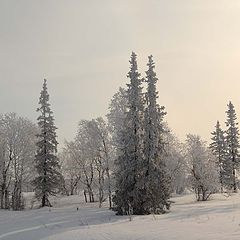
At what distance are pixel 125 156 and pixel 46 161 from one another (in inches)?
774

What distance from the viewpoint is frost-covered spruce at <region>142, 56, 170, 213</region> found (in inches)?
1510

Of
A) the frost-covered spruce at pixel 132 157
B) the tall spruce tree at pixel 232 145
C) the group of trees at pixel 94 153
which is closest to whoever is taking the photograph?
the frost-covered spruce at pixel 132 157

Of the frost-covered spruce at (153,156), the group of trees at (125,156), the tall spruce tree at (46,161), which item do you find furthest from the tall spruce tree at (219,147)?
the frost-covered spruce at (153,156)

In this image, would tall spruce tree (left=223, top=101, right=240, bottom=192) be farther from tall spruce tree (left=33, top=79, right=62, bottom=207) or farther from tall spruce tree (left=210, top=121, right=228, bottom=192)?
tall spruce tree (left=33, top=79, right=62, bottom=207)

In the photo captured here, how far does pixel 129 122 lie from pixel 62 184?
2063 cm

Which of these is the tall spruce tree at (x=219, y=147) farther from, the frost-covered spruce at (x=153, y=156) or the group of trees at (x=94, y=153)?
the frost-covered spruce at (x=153, y=156)

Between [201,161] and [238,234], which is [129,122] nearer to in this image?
A: [238,234]

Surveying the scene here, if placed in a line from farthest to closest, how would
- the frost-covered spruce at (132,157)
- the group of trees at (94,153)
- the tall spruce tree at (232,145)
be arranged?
the tall spruce tree at (232,145), the group of trees at (94,153), the frost-covered spruce at (132,157)

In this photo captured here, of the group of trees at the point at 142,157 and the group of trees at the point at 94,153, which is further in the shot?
the group of trees at the point at 94,153

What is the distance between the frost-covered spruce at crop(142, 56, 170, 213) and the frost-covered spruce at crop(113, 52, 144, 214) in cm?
60

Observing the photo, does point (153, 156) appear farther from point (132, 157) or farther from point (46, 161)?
point (46, 161)

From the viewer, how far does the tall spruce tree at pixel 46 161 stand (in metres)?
55.5

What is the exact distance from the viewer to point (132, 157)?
39.3 m

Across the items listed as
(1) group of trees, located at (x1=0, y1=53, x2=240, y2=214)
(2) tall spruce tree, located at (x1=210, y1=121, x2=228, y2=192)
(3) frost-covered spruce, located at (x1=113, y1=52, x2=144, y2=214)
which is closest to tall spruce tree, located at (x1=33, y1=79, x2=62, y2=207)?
(1) group of trees, located at (x1=0, y1=53, x2=240, y2=214)
